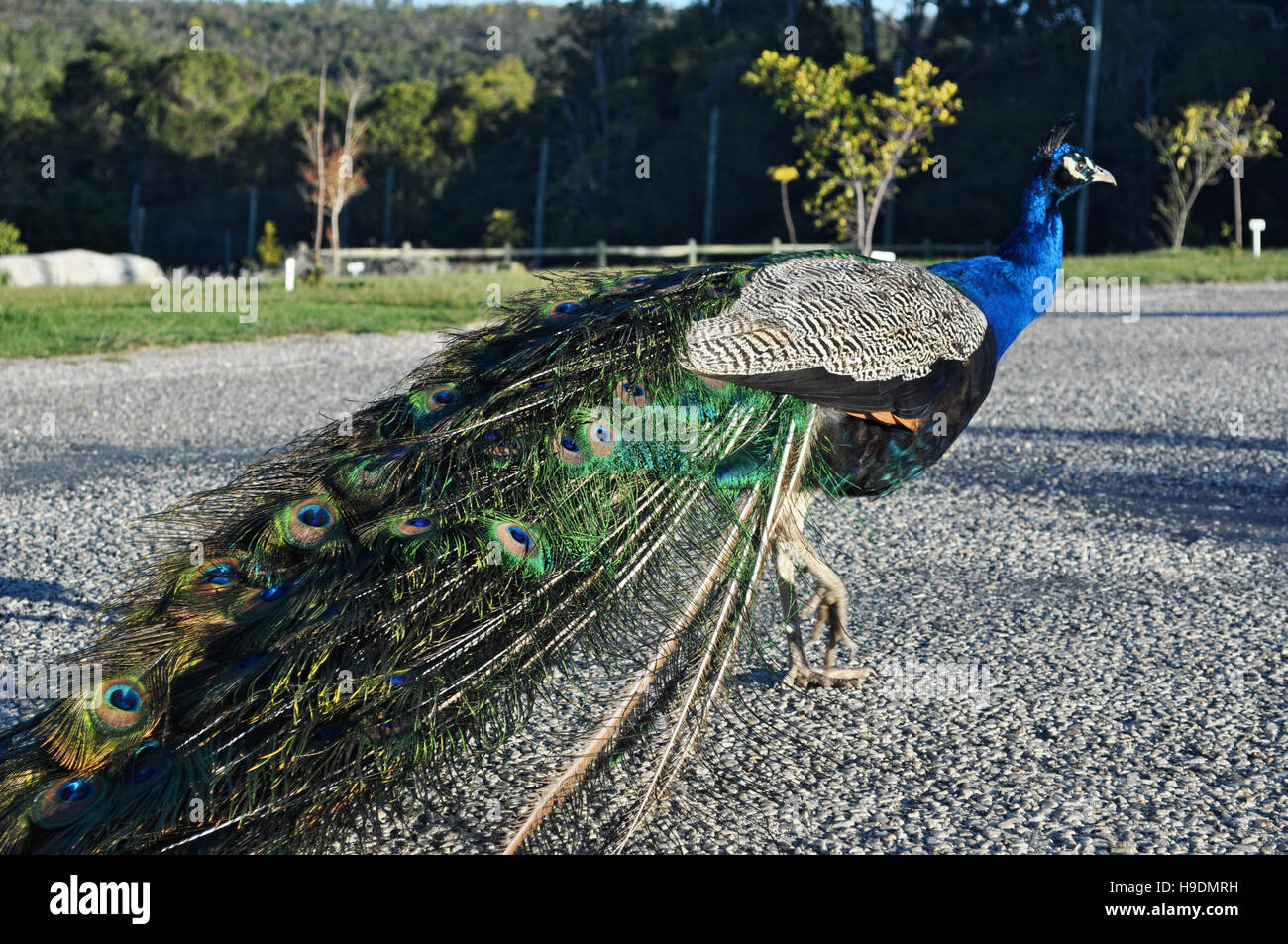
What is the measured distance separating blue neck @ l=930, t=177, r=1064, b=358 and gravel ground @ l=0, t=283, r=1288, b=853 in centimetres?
112

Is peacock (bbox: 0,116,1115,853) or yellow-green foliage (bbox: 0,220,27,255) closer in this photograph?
peacock (bbox: 0,116,1115,853)

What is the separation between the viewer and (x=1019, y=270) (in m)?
4.07

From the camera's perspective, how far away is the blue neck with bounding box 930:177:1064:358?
3887 millimetres

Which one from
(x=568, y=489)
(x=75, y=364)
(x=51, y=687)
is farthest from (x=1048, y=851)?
(x=75, y=364)

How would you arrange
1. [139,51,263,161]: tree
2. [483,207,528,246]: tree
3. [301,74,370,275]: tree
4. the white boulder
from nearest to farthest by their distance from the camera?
the white boulder → [301,74,370,275]: tree → [483,207,528,246]: tree → [139,51,263,161]: tree

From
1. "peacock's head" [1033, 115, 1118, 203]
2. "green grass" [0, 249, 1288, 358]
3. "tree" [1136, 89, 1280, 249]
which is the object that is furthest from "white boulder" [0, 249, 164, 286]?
"tree" [1136, 89, 1280, 249]

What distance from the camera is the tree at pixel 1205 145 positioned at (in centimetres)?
2789

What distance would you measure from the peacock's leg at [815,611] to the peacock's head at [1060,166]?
163 cm

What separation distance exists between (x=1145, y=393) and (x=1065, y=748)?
724 centimetres

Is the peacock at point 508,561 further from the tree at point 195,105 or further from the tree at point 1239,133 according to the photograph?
the tree at point 195,105

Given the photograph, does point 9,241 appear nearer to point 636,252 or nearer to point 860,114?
point 636,252

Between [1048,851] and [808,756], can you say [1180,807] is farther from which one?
[808,756]

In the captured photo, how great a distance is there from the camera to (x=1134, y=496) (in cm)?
647

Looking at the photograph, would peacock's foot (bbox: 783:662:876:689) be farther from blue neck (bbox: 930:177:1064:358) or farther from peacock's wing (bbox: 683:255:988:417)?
blue neck (bbox: 930:177:1064:358)
